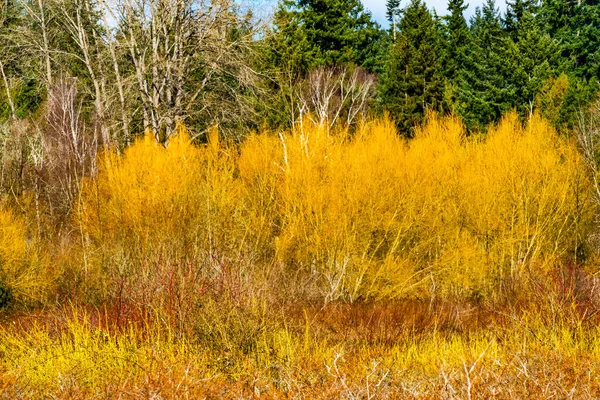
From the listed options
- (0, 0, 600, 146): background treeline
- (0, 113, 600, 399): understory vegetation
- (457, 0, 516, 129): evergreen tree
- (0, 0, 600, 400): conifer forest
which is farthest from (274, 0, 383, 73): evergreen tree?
(0, 113, 600, 399): understory vegetation

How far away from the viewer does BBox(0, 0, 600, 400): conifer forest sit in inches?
288

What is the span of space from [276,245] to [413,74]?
1577 cm

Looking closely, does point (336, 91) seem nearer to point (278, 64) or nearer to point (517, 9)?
point (278, 64)

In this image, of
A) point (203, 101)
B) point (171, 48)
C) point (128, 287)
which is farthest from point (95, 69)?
point (128, 287)

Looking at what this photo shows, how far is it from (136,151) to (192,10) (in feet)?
22.4

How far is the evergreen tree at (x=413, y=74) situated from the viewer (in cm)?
2761

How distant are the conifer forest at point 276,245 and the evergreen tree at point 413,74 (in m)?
3.85

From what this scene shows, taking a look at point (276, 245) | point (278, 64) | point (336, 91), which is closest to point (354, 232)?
point (276, 245)

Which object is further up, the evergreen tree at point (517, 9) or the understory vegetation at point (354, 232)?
the evergreen tree at point (517, 9)

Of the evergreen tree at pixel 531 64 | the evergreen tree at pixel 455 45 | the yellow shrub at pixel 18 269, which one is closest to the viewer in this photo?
the yellow shrub at pixel 18 269

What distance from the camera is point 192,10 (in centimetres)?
1986

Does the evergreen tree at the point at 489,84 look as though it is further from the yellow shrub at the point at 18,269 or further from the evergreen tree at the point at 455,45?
the yellow shrub at the point at 18,269

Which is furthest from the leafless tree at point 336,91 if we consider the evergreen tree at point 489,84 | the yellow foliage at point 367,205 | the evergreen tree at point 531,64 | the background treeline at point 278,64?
the yellow foliage at point 367,205

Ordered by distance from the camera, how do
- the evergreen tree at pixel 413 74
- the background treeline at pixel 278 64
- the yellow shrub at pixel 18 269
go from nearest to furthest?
the yellow shrub at pixel 18 269
the background treeline at pixel 278 64
the evergreen tree at pixel 413 74
